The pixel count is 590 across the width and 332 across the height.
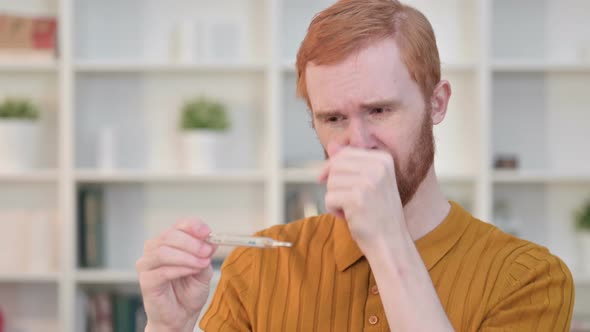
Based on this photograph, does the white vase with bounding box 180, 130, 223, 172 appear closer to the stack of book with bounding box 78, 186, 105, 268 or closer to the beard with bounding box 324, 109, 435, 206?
the stack of book with bounding box 78, 186, 105, 268

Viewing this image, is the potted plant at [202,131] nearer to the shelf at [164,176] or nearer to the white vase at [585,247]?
the shelf at [164,176]

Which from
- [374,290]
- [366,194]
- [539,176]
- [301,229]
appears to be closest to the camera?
[366,194]

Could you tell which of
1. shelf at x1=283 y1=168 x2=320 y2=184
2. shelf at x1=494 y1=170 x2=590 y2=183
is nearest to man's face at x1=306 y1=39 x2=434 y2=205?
shelf at x1=283 y1=168 x2=320 y2=184

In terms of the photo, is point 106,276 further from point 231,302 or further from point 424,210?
point 424,210

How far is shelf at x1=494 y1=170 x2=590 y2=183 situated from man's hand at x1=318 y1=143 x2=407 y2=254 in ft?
8.97

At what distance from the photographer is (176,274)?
1.30 m

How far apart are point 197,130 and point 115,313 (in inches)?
34.8

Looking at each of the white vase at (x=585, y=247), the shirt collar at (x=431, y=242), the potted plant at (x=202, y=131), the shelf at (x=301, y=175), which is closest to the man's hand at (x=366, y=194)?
the shirt collar at (x=431, y=242)

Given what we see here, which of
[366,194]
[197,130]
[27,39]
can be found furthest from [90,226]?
[366,194]

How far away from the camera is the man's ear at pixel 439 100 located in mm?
1429

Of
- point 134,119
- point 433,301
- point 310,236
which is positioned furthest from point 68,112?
point 433,301

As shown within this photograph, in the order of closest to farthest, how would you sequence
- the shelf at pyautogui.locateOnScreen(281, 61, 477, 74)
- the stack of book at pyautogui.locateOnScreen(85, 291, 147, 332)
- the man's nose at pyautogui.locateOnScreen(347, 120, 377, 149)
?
the man's nose at pyautogui.locateOnScreen(347, 120, 377, 149) → the shelf at pyautogui.locateOnScreen(281, 61, 477, 74) → the stack of book at pyautogui.locateOnScreen(85, 291, 147, 332)

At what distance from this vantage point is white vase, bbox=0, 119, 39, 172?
3846 mm

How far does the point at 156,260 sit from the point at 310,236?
0.31 meters
